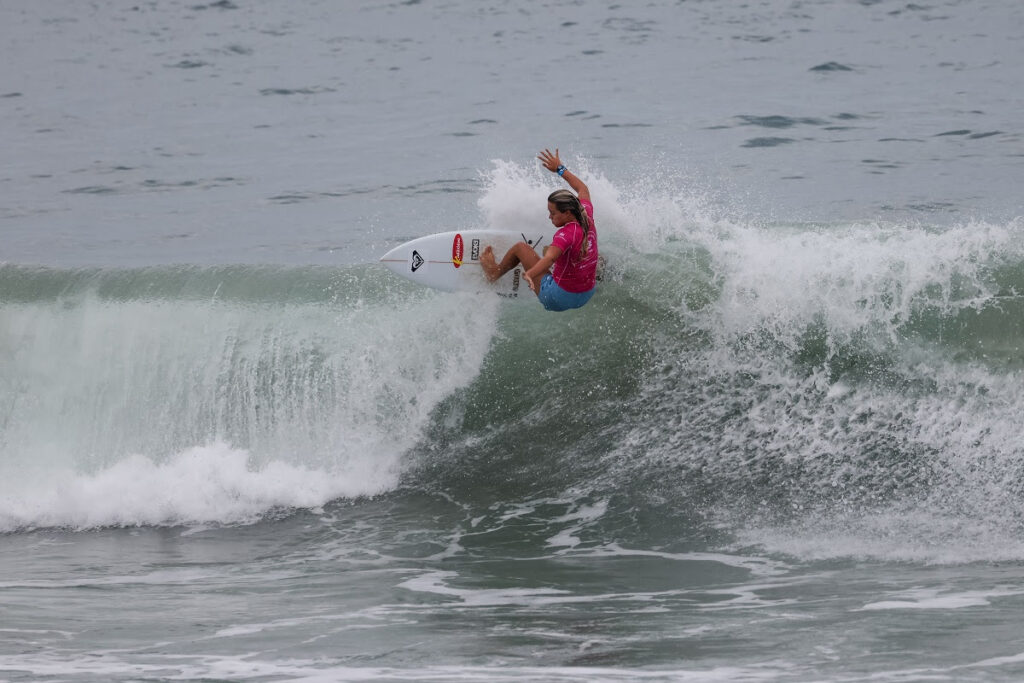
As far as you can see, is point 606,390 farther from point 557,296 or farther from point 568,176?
point 568,176

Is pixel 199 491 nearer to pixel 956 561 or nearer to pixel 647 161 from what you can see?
pixel 956 561

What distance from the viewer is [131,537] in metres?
8.45

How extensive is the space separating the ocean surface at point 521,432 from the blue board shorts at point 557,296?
0.73 metres

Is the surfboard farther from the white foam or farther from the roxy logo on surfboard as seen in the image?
the white foam

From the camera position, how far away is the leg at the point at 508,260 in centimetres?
881

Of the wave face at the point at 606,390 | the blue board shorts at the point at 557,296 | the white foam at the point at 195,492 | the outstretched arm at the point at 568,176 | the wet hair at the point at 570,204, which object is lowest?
the white foam at the point at 195,492

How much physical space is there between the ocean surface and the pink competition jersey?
2.53ft

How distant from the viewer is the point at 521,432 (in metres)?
9.43

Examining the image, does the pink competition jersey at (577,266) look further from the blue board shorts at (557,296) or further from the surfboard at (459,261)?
the surfboard at (459,261)

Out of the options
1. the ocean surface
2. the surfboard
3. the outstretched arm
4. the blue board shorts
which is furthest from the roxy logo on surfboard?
the outstretched arm

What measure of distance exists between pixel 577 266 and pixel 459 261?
44.0 inches

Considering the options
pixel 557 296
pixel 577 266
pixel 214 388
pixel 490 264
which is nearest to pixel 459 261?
pixel 490 264

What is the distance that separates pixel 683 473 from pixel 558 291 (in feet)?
4.96

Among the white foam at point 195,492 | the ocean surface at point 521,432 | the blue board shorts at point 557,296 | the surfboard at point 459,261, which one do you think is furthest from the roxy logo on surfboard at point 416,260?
the white foam at point 195,492
